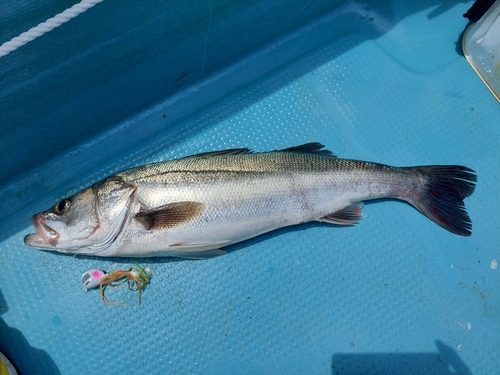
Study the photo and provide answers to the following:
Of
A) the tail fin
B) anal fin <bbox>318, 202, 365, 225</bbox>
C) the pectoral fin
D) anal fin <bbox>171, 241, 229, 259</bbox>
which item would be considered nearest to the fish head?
the pectoral fin

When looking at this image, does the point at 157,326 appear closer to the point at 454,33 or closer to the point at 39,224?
the point at 39,224

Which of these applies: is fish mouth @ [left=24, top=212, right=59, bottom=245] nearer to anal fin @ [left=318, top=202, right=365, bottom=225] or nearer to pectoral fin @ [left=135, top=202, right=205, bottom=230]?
pectoral fin @ [left=135, top=202, right=205, bottom=230]

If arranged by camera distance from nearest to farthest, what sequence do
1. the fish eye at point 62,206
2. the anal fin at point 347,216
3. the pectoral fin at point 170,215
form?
the pectoral fin at point 170,215 < the fish eye at point 62,206 < the anal fin at point 347,216

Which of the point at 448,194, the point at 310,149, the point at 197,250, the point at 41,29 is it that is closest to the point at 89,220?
the point at 197,250

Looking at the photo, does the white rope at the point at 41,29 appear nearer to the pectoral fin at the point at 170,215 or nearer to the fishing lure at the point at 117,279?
the pectoral fin at the point at 170,215

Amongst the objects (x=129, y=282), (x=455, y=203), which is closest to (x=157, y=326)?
(x=129, y=282)

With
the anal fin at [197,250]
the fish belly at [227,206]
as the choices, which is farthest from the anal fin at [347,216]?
the anal fin at [197,250]
